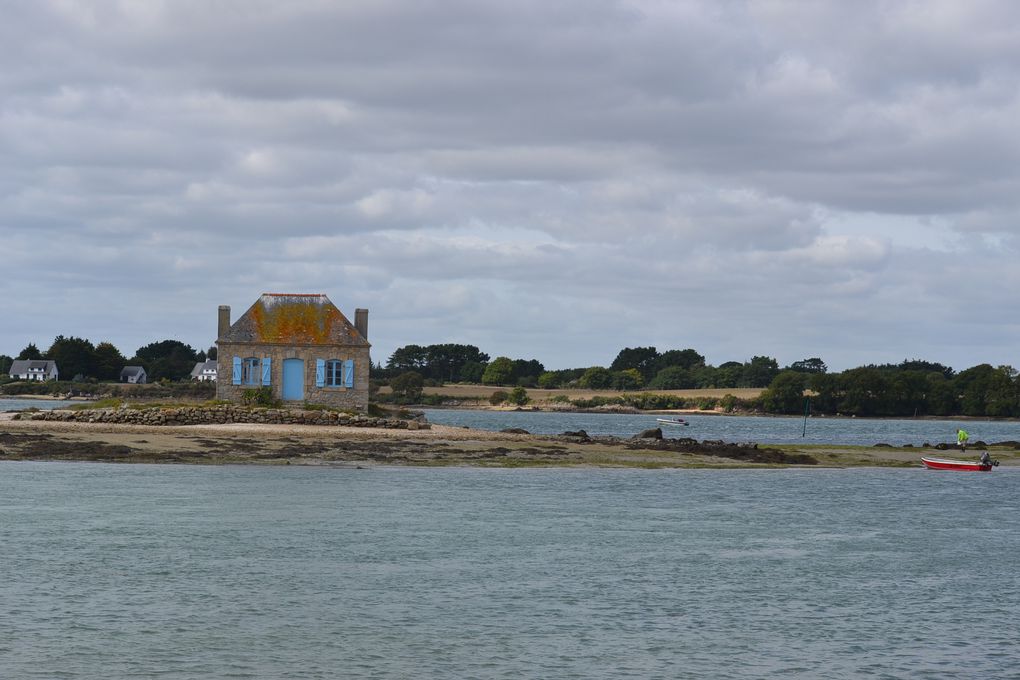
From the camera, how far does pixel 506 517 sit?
2897cm

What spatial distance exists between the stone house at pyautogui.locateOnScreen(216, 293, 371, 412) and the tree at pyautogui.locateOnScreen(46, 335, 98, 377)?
9722 centimetres

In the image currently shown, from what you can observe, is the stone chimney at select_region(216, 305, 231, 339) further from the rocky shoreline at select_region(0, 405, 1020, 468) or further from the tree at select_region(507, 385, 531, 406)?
the tree at select_region(507, 385, 531, 406)

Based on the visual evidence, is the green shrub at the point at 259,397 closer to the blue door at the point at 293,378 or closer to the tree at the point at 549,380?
the blue door at the point at 293,378

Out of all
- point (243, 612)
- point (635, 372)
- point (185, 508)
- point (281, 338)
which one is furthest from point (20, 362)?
point (243, 612)

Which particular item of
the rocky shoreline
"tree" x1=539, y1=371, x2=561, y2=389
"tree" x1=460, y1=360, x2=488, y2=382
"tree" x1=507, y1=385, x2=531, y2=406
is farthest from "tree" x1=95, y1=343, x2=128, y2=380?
the rocky shoreline

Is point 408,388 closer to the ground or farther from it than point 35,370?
closer to the ground

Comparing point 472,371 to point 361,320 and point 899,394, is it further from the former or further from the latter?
point 361,320

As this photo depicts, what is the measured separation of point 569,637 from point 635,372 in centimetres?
17695

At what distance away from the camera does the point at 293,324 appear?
179 feet

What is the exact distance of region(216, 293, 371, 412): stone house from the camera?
53.8 m

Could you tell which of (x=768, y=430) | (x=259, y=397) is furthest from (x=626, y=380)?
(x=259, y=397)

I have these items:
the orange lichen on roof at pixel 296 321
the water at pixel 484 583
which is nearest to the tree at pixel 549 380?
the orange lichen on roof at pixel 296 321

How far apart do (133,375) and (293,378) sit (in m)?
98.7

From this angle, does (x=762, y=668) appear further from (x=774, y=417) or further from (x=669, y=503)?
(x=774, y=417)
